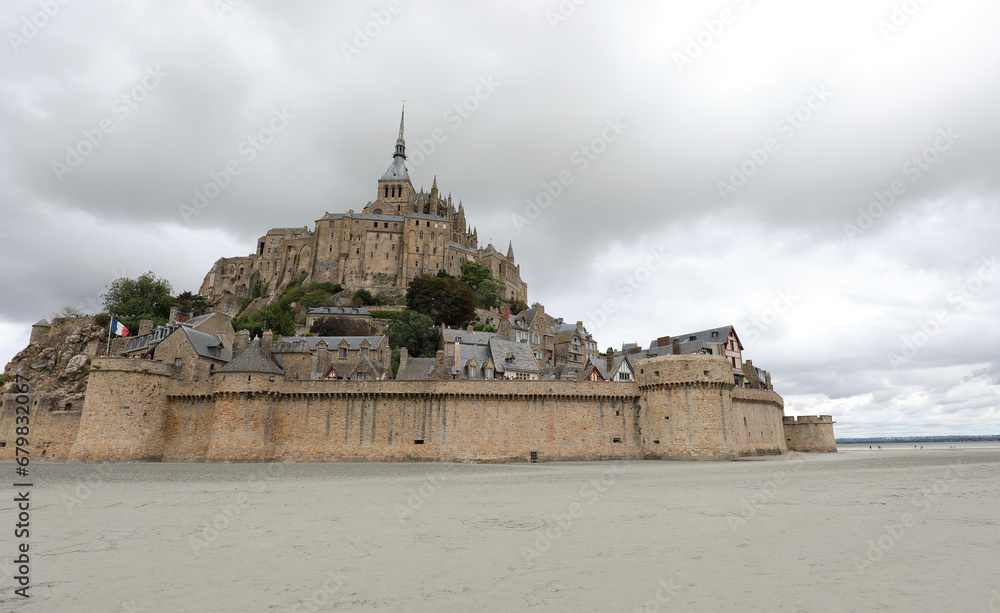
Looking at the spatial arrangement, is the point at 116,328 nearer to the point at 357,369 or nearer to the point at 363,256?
the point at 357,369

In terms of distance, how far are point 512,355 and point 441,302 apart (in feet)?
89.2

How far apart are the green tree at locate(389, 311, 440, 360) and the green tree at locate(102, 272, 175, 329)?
2861 centimetres

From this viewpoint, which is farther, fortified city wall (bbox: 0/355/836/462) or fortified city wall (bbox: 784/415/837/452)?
fortified city wall (bbox: 784/415/837/452)

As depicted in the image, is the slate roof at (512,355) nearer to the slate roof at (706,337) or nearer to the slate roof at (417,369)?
the slate roof at (417,369)

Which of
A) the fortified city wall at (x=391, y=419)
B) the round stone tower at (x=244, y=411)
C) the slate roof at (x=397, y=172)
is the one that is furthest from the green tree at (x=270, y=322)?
A: the slate roof at (x=397, y=172)

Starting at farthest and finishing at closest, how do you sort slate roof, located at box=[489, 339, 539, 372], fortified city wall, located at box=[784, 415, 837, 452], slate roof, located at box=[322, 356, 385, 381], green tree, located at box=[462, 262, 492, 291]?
1. green tree, located at box=[462, 262, 492, 291]
2. fortified city wall, located at box=[784, 415, 837, 452]
3. slate roof, located at box=[489, 339, 539, 372]
4. slate roof, located at box=[322, 356, 385, 381]

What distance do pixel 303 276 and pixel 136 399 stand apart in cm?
6668

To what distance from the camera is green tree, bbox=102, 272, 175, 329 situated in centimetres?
6694

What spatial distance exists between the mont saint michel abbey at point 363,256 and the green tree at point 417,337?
30.3m

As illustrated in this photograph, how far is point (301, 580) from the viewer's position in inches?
372

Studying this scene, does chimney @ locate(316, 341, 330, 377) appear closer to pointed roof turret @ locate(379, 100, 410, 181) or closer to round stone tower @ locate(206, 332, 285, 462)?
round stone tower @ locate(206, 332, 285, 462)

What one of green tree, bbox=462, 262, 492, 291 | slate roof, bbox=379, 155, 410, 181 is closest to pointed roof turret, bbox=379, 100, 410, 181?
slate roof, bbox=379, 155, 410, 181

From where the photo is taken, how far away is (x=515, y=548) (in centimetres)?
1162

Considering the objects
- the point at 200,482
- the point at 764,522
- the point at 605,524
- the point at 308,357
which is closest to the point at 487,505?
the point at 605,524
